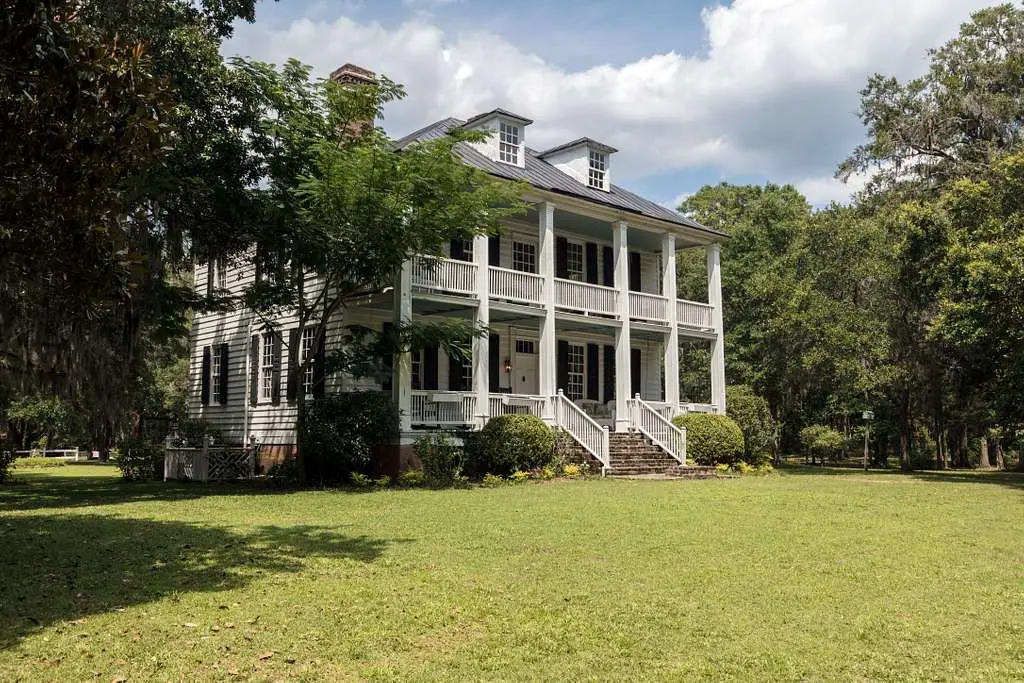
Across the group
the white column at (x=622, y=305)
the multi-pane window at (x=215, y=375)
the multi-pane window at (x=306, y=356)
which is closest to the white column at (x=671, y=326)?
the white column at (x=622, y=305)

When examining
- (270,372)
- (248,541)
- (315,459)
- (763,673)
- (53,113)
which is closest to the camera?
(763,673)

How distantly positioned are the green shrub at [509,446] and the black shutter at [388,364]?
235 centimetres

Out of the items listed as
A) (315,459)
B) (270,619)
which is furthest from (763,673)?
(315,459)

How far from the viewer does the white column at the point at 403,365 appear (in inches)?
702

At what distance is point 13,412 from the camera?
1321 inches

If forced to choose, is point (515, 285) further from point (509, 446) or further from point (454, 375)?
point (509, 446)

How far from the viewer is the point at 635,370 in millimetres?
26094

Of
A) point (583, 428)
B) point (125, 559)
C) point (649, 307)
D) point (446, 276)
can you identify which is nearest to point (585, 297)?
point (649, 307)

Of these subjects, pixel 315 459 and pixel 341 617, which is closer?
pixel 341 617

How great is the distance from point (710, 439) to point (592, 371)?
4.87 meters

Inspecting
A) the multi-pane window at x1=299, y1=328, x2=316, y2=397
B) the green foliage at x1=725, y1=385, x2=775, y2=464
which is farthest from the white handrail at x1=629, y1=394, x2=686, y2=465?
the multi-pane window at x1=299, y1=328, x2=316, y2=397

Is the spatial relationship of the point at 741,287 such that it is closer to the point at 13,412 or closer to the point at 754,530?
the point at 754,530

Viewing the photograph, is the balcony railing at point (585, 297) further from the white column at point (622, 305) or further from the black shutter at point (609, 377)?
the black shutter at point (609, 377)

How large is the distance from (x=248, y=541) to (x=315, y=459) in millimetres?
8358
